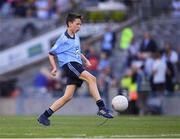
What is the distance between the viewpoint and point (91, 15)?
37.9 m

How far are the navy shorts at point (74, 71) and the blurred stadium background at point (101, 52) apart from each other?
35.2 feet

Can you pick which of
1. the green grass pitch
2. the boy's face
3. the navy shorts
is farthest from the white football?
the boy's face

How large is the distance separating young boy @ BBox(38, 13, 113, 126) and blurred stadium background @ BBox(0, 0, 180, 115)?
1071cm

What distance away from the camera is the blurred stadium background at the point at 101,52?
3090 cm

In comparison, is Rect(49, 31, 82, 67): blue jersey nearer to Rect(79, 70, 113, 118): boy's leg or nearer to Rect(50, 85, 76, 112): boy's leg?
Rect(79, 70, 113, 118): boy's leg

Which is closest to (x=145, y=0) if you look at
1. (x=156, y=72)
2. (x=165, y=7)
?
(x=165, y=7)

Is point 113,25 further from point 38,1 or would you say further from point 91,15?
point 38,1

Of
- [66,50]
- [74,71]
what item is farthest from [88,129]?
[66,50]

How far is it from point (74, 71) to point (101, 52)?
15.9 m

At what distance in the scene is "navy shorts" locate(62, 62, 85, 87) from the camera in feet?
62.5

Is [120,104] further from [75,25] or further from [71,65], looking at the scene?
[75,25]

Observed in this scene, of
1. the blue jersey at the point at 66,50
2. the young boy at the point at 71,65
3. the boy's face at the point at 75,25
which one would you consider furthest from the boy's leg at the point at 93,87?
the boy's face at the point at 75,25

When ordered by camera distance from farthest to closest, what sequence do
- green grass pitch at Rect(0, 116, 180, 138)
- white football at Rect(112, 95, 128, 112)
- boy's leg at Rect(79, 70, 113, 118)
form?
white football at Rect(112, 95, 128, 112) < boy's leg at Rect(79, 70, 113, 118) < green grass pitch at Rect(0, 116, 180, 138)

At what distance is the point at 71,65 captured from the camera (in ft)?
A: 62.7
